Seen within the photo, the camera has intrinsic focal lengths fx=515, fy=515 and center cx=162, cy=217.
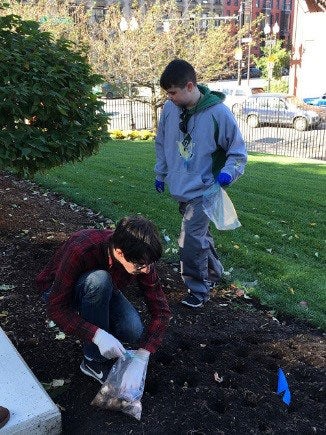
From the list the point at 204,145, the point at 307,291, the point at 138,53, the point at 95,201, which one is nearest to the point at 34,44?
the point at 204,145

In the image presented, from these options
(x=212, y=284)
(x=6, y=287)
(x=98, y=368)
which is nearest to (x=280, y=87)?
(x=212, y=284)

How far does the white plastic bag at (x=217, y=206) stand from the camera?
11.0ft

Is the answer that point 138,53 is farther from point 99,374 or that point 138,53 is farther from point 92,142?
point 99,374

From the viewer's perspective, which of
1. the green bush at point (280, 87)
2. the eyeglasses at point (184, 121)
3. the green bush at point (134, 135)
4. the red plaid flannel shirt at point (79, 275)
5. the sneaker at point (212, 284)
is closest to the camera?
the red plaid flannel shirt at point (79, 275)

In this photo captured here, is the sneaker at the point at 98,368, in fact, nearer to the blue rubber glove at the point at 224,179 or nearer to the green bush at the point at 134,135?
the blue rubber glove at the point at 224,179

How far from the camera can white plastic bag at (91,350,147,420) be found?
236 centimetres

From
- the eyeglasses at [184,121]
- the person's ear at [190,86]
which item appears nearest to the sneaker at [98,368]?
the eyeglasses at [184,121]

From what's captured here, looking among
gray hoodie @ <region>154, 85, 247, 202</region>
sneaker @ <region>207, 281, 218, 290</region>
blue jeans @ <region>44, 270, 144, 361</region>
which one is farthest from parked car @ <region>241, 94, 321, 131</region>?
blue jeans @ <region>44, 270, 144, 361</region>

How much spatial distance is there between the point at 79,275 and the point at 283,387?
3.81 feet

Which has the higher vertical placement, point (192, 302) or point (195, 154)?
point (195, 154)

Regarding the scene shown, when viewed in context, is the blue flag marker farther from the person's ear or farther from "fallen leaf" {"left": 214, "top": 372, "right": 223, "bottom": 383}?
the person's ear

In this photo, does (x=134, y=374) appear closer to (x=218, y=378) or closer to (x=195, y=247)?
(x=218, y=378)

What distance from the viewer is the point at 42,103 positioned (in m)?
3.82

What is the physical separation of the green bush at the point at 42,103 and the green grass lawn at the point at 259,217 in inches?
35.9
